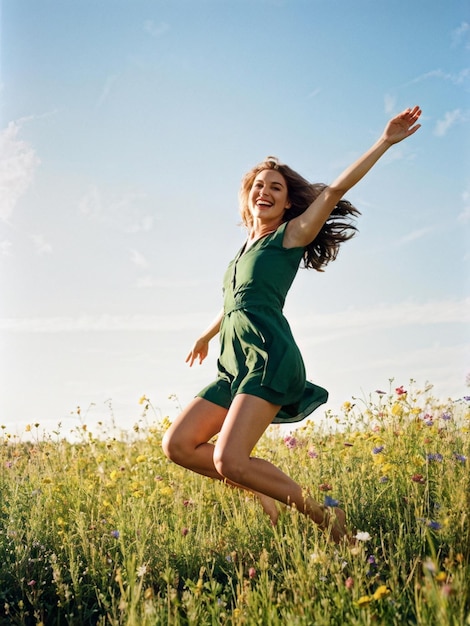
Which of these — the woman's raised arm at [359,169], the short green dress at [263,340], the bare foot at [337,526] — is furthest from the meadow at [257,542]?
the woman's raised arm at [359,169]

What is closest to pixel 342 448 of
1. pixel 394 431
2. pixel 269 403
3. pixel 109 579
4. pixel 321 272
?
pixel 394 431

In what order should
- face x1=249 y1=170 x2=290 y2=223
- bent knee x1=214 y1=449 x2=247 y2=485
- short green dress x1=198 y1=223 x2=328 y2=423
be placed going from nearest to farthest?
bent knee x1=214 y1=449 x2=247 y2=485 < short green dress x1=198 y1=223 x2=328 y2=423 < face x1=249 y1=170 x2=290 y2=223

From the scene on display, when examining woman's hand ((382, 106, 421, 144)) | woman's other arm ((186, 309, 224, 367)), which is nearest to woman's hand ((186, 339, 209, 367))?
woman's other arm ((186, 309, 224, 367))

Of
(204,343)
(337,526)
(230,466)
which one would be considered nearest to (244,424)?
(230,466)

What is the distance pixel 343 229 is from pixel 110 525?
2458 millimetres

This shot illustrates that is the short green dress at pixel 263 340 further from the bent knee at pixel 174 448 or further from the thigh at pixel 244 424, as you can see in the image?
the bent knee at pixel 174 448

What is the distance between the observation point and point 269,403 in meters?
3.68

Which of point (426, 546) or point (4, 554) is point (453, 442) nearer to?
point (426, 546)

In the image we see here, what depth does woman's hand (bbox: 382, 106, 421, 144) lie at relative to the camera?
12.3 feet

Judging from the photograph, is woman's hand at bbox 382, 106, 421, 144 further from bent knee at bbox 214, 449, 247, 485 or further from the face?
bent knee at bbox 214, 449, 247, 485

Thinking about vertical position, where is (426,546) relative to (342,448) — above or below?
below

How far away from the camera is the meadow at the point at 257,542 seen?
2.59 metres

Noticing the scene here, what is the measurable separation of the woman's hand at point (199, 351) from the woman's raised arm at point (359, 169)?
1.36 metres

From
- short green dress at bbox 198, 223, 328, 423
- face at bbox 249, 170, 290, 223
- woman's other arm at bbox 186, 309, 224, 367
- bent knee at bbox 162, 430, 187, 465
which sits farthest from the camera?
woman's other arm at bbox 186, 309, 224, 367
